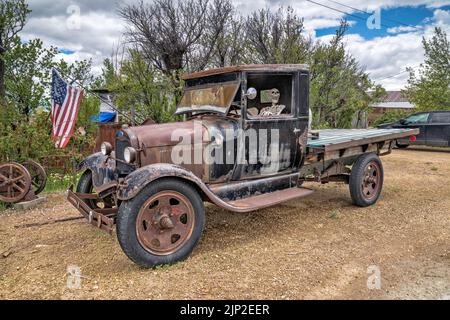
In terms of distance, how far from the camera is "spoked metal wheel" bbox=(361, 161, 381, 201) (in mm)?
5451

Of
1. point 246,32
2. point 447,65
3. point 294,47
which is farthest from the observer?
point 447,65

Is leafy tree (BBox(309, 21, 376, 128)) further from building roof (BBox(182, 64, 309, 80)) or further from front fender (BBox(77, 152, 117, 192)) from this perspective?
front fender (BBox(77, 152, 117, 192))

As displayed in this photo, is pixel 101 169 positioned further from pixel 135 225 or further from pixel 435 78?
pixel 435 78

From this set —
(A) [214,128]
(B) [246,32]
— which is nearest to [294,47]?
Result: (B) [246,32]

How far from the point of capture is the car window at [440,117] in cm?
1200

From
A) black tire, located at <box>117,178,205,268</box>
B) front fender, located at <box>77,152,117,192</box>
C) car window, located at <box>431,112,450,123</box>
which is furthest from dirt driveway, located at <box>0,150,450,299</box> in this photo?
car window, located at <box>431,112,450,123</box>

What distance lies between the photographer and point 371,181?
5559 millimetres

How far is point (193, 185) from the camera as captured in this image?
362 centimetres

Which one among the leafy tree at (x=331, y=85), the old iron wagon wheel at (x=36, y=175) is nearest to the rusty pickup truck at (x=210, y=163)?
the old iron wagon wheel at (x=36, y=175)

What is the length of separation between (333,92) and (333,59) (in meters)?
1.19

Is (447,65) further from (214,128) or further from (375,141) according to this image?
(214,128)

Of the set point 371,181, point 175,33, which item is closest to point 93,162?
point 371,181

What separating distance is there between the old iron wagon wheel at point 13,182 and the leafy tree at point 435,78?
17310 millimetres

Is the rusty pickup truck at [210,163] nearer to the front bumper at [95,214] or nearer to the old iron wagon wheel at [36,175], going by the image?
the front bumper at [95,214]
